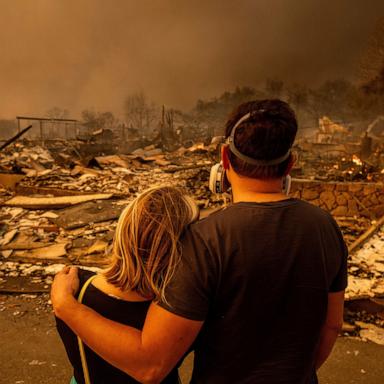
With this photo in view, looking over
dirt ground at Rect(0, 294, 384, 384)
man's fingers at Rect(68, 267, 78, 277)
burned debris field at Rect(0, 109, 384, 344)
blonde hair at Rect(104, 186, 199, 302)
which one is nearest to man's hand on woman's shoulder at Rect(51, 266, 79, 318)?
man's fingers at Rect(68, 267, 78, 277)

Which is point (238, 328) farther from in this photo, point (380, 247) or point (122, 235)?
point (380, 247)

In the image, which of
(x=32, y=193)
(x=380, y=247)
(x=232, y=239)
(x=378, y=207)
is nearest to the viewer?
(x=232, y=239)

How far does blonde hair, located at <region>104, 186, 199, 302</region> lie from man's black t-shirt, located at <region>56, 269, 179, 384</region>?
0.27ft

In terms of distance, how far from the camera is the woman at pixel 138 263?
3.54 ft

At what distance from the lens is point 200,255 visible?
1.01 metres

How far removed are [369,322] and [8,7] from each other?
57764 mm

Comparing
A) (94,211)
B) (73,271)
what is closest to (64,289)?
(73,271)

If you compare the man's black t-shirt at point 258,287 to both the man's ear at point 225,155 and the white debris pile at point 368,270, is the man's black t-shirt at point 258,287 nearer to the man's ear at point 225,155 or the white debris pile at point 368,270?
the man's ear at point 225,155

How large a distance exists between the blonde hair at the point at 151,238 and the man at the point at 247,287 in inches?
2.1

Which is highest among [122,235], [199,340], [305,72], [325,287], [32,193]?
[305,72]

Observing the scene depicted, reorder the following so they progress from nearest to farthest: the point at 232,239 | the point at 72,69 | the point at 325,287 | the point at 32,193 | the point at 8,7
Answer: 1. the point at 232,239
2. the point at 325,287
3. the point at 32,193
4. the point at 8,7
5. the point at 72,69

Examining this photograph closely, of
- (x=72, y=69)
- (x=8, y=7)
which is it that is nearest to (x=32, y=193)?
(x=8, y=7)

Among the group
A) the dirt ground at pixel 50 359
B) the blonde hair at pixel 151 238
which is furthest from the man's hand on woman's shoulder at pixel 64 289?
the dirt ground at pixel 50 359

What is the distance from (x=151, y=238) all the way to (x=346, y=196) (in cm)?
835
